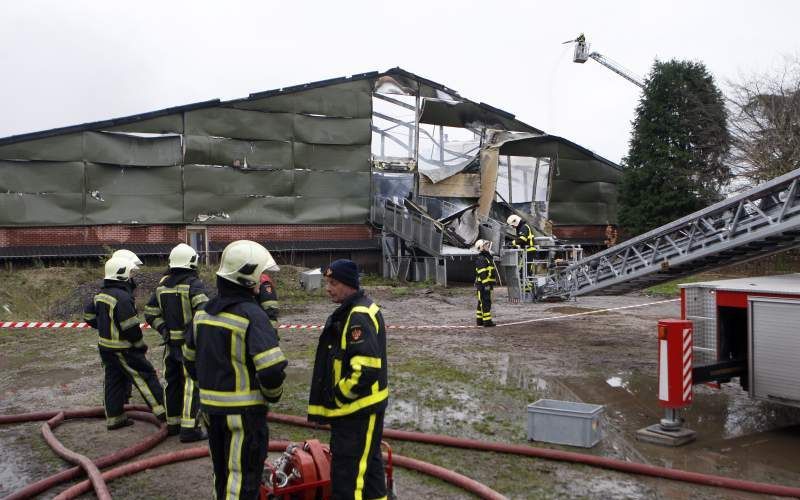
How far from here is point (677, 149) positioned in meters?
26.3

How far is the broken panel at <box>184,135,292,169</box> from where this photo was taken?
70.0 feet

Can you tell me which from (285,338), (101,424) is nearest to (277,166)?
(285,338)

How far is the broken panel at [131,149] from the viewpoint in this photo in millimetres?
20016

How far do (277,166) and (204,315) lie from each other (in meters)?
19.4

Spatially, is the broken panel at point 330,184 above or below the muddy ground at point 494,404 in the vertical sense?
above

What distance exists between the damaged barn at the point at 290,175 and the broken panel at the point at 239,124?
3cm

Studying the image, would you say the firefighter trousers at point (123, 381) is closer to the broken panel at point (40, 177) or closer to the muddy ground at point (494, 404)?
the muddy ground at point (494, 404)

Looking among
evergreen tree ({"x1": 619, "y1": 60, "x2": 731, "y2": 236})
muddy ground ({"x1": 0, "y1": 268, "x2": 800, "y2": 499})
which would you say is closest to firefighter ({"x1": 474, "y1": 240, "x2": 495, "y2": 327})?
muddy ground ({"x1": 0, "y1": 268, "x2": 800, "y2": 499})

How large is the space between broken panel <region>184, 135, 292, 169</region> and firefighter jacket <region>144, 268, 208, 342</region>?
1640 cm

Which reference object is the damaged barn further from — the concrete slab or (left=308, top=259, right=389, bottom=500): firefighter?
(left=308, top=259, right=389, bottom=500): firefighter

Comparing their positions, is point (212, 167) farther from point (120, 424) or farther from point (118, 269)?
point (120, 424)

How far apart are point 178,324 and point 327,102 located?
18.3 m

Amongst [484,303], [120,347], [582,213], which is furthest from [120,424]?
[582,213]

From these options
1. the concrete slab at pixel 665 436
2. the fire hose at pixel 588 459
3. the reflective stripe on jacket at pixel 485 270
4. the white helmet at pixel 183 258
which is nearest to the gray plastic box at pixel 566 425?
the fire hose at pixel 588 459
